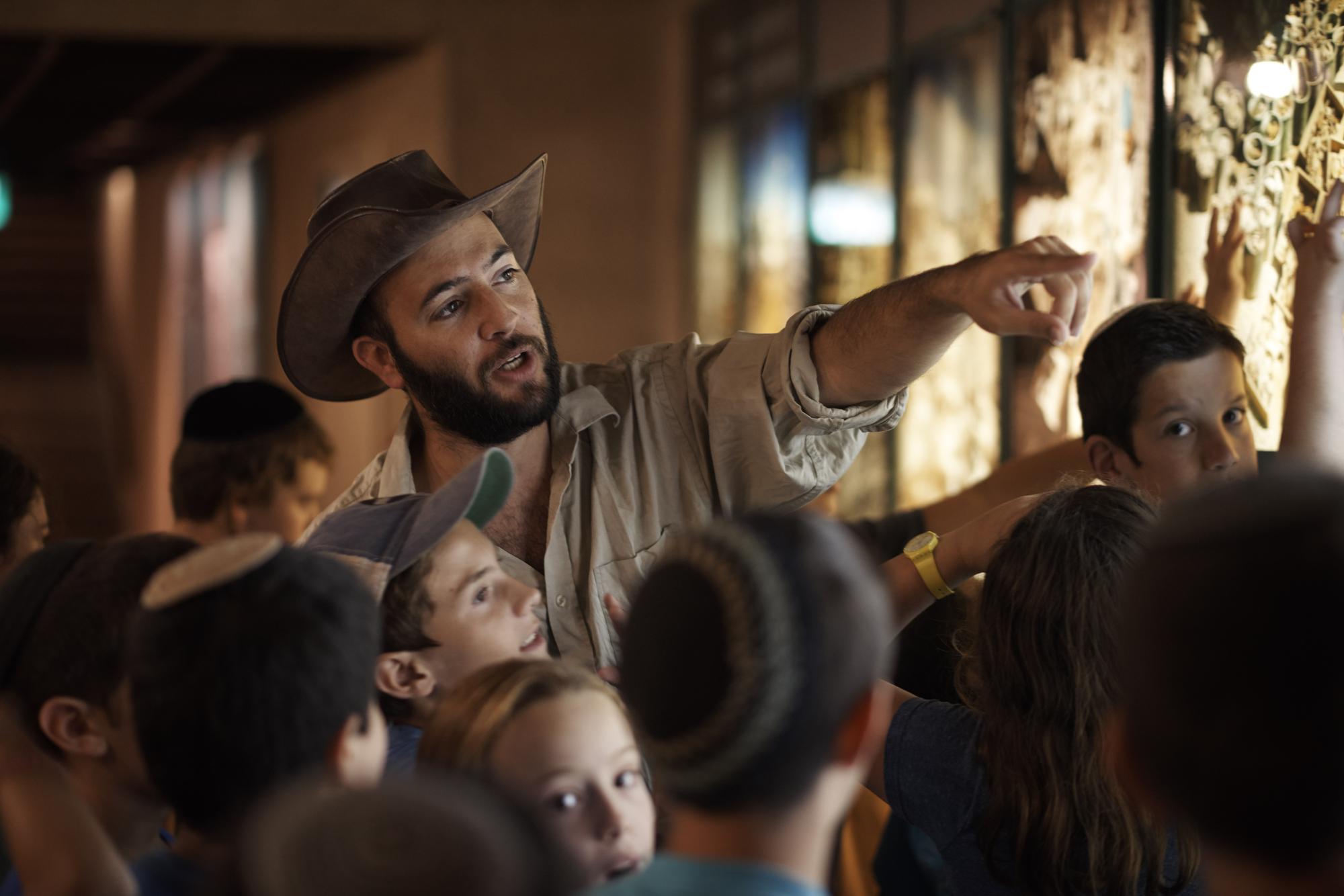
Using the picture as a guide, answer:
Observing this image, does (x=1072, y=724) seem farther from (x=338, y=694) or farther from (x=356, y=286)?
(x=356, y=286)

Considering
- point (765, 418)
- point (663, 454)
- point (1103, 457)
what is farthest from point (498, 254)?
point (1103, 457)

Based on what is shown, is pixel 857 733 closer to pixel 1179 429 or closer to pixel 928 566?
pixel 928 566

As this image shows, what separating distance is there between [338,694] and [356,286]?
4.53ft

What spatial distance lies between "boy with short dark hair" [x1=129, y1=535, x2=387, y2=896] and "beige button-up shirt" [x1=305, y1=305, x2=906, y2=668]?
40.7 inches

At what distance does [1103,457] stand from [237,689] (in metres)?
1.71

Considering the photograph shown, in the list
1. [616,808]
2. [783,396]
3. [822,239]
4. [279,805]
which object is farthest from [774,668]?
[822,239]

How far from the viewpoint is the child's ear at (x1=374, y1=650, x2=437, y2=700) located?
1795 millimetres

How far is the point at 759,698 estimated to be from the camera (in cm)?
99

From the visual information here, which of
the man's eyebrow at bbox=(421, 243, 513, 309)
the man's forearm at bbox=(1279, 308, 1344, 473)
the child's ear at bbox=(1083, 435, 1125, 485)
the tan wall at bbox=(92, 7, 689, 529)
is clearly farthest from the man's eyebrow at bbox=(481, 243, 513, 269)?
the tan wall at bbox=(92, 7, 689, 529)

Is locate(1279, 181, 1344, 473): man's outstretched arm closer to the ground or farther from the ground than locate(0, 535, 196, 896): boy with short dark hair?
farther from the ground

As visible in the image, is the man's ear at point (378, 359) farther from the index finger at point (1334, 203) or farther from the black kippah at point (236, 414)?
the index finger at point (1334, 203)

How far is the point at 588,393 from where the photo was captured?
248cm

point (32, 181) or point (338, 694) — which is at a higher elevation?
point (32, 181)

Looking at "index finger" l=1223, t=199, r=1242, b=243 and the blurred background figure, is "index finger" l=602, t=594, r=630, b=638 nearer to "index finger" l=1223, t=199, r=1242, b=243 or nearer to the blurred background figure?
the blurred background figure
